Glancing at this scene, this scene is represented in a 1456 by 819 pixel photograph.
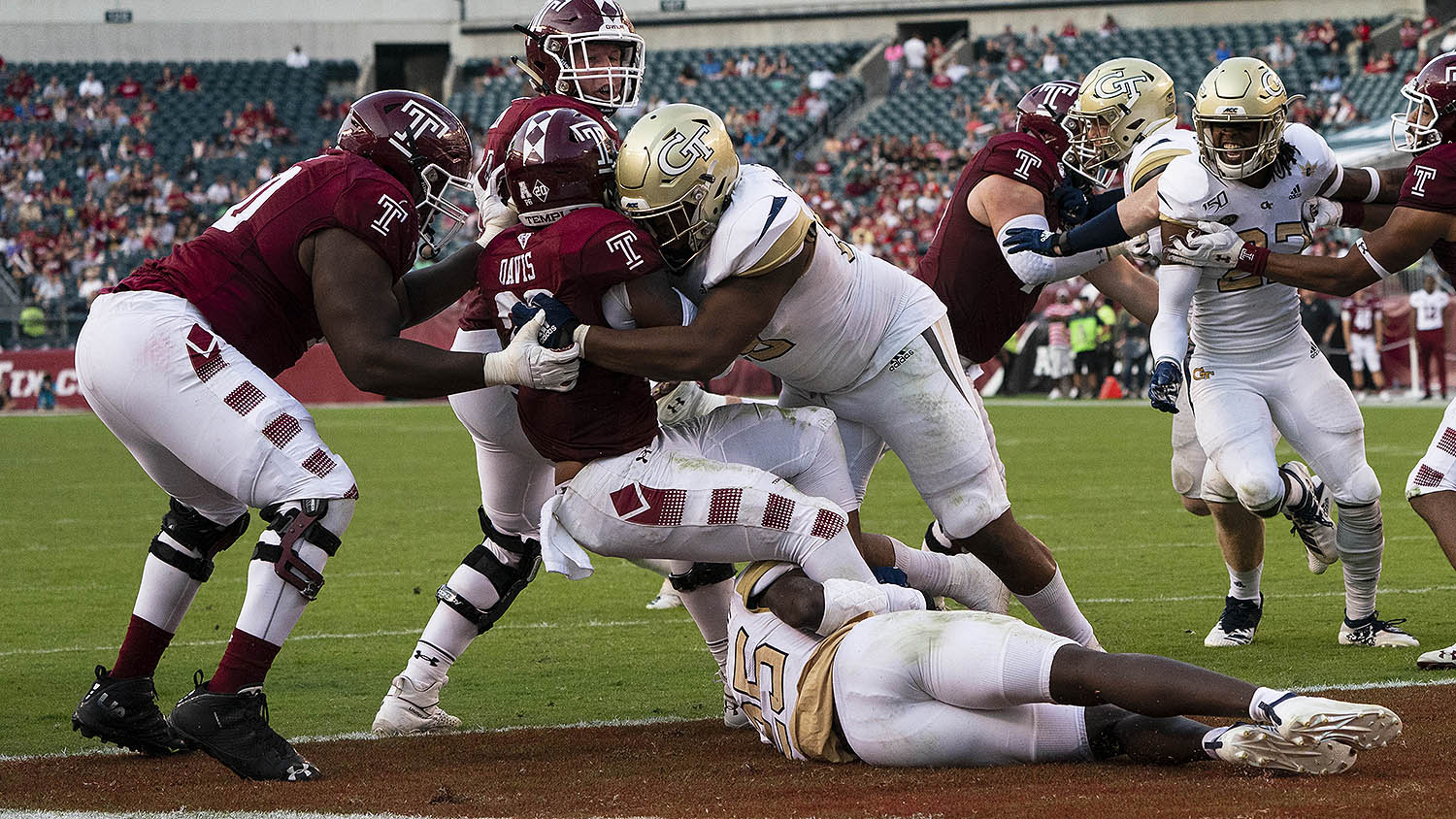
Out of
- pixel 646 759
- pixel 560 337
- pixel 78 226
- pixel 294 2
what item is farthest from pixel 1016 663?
pixel 294 2

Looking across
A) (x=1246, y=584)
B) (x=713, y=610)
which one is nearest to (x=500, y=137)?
(x=713, y=610)

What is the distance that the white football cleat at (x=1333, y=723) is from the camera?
3.68m

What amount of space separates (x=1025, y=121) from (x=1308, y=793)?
331 cm

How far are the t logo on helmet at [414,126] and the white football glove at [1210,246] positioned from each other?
2677 mm

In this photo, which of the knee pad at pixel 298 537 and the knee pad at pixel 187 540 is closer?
the knee pad at pixel 298 537

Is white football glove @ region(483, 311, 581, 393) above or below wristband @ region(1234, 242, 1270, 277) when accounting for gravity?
below

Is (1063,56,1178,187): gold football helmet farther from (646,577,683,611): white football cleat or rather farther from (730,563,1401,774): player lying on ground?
(646,577,683,611): white football cleat

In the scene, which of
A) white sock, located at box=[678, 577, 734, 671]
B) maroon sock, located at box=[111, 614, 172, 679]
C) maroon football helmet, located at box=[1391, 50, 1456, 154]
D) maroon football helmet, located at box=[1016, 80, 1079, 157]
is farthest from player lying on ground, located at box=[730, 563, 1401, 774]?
maroon football helmet, located at box=[1391, 50, 1456, 154]

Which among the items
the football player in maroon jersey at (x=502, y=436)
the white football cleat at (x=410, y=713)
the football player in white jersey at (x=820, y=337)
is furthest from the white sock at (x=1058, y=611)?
the white football cleat at (x=410, y=713)

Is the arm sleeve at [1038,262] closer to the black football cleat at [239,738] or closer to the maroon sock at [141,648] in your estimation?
the black football cleat at [239,738]

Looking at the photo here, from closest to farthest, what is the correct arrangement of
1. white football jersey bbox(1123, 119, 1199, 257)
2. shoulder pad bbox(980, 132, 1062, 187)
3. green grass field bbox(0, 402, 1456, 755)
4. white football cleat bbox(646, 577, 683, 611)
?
green grass field bbox(0, 402, 1456, 755), shoulder pad bbox(980, 132, 1062, 187), white football jersey bbox(1123, 119, 1199, 257), white football cleat bbox(646, 577, 683, 611)

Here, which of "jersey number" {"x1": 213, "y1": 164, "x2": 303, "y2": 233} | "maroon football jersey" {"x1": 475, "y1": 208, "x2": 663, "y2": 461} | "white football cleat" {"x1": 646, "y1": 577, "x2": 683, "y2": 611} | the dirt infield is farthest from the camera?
"white football cleat" {"x1": 646, "y1": 577, "x2": 683, "y2": 611}

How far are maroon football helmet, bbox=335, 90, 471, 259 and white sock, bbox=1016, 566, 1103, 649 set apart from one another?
2.22 meters

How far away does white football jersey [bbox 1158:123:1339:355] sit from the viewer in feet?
19.7
